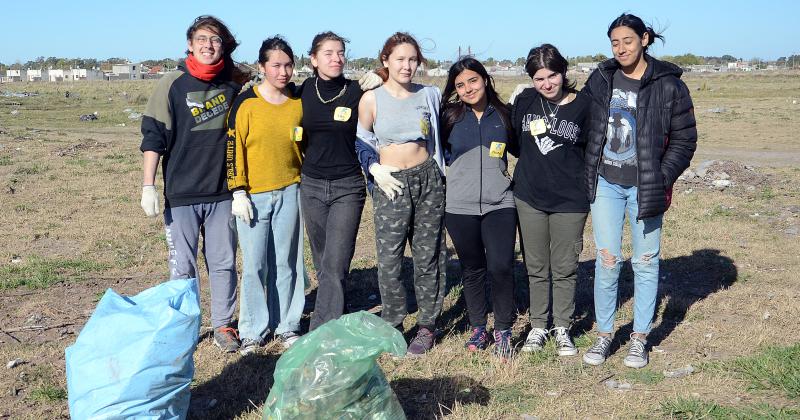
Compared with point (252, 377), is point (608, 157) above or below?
above

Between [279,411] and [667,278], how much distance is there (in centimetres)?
A: 425

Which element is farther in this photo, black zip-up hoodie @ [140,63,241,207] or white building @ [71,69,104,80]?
white building @ [71,69,104,80]

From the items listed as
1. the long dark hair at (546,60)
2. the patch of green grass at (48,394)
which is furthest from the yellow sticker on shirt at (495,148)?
the patch of green grass at (48,394)

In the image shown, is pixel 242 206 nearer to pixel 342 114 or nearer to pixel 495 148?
pixel 342 114

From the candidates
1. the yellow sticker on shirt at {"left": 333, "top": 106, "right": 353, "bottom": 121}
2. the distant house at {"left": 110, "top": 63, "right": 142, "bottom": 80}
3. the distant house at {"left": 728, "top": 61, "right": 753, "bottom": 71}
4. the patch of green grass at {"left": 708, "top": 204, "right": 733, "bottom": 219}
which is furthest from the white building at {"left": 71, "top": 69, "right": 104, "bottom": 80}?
the yellow sticker on shirt at {"left": 333, "top": 106, "right": 353, "bottom": 121}

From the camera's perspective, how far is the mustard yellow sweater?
4.27 meters

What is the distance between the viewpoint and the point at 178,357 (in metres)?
3.24

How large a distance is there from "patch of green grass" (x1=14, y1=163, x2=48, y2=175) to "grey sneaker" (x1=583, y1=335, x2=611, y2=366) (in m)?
10.5

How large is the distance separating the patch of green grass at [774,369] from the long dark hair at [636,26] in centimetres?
188

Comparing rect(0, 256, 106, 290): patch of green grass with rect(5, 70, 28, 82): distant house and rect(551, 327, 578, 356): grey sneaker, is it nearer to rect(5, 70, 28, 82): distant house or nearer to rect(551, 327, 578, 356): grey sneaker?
rect(551, 327, 578, 356): grey sneaker

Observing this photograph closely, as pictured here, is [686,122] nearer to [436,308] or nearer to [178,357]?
[436,308]

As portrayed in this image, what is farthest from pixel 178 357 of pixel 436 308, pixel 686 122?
pixel 686 122

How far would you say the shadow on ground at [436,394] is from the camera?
3748 mm

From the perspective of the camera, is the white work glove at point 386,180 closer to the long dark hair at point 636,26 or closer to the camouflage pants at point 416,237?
the camouflage pants at point 416,237
